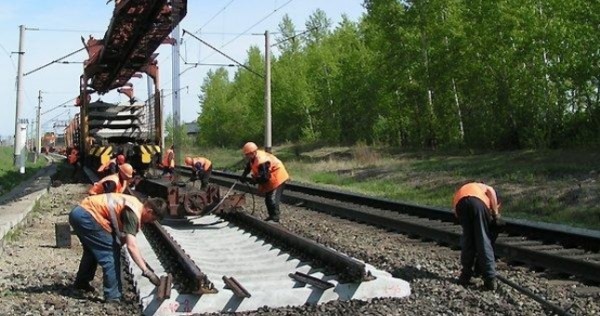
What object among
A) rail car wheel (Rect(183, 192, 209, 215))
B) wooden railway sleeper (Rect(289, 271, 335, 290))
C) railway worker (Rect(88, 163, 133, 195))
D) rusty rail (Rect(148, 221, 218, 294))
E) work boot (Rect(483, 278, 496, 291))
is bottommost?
work boot (Rect(483, 278, 496, 291))

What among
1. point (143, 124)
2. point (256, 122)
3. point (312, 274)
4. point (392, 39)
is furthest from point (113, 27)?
point (256, 122)

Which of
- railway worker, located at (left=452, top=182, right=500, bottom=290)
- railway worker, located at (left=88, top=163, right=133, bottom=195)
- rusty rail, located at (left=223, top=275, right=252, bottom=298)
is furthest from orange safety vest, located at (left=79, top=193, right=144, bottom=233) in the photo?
railway worker, located at (left=452, top=182, right=500, bottom=290)

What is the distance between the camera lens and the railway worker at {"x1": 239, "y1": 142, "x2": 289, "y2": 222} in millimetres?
12609

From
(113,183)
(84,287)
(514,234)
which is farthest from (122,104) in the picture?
(84,287)

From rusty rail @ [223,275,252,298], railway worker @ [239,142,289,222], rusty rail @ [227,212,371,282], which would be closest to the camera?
rusty rail @ [223,275,252,298]

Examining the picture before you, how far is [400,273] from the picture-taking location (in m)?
7.84

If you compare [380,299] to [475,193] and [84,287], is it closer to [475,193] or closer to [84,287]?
[475,193]

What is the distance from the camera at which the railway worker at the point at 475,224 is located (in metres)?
7.23

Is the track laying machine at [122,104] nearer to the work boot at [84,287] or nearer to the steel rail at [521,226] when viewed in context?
the steel rail at [521,226]

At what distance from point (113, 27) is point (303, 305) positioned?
42.7ft

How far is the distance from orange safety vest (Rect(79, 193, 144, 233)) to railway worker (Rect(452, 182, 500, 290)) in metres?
3.17

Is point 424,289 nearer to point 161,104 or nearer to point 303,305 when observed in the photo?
point 303,305

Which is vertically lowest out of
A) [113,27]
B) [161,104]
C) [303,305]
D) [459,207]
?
[303,305]

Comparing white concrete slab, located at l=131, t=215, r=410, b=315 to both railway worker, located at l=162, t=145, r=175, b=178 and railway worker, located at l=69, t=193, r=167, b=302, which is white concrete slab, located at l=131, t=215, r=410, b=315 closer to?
railway worker, located at l=69, t=193, r=167, b=302
